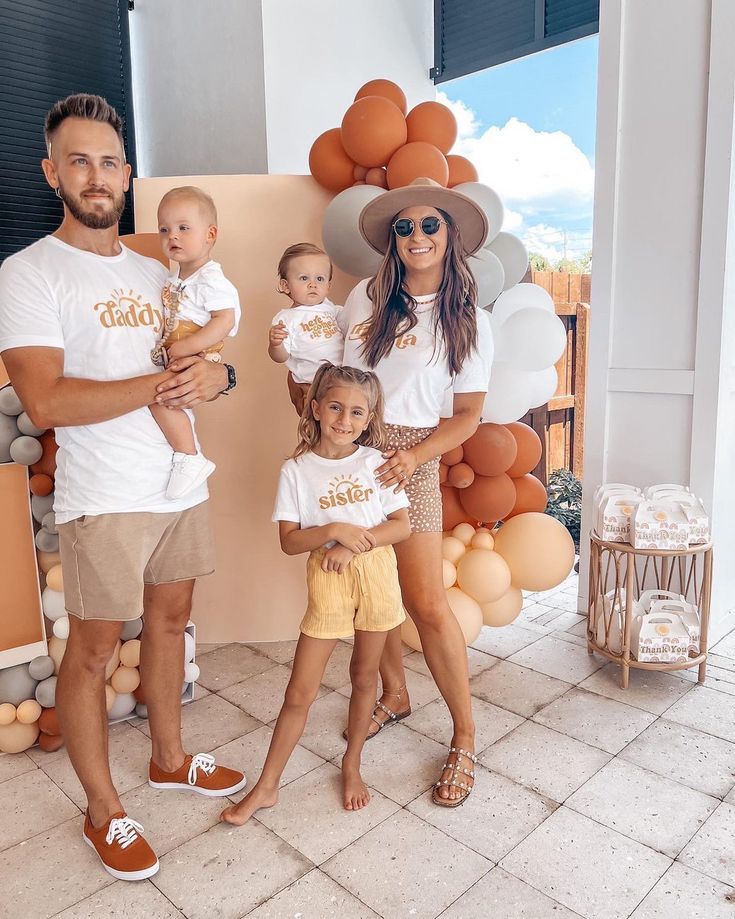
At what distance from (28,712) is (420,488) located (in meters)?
1.38

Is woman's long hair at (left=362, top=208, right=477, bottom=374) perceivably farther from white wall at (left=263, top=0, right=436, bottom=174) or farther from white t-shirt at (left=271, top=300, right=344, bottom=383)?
white wall at (left=263, top=0, right=436, bottom=174)

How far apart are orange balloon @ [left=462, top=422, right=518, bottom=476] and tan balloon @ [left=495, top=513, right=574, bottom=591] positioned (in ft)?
0.83

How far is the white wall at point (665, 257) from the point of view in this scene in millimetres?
2711

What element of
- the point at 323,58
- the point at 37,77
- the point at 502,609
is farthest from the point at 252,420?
the point at 37,77

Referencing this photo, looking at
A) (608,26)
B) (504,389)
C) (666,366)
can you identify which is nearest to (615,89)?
(608,26)

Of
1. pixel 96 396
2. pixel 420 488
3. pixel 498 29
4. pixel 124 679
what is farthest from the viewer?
pixel 498 29

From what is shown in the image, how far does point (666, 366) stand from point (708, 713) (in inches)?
51.5

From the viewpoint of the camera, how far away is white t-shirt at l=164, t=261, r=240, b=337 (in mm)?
1797

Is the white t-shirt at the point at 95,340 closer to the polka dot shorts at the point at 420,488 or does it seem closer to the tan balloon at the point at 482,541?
the polka dot shorts at the point at 420,488

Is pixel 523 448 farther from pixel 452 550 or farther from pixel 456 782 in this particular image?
pixel 456 782

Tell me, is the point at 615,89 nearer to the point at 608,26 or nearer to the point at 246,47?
the point at 608,26

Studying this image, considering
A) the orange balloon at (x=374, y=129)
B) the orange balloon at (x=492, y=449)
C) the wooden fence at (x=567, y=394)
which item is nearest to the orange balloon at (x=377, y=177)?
the orange balloon at (x=374, y=129)

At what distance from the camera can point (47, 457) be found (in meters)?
2.23

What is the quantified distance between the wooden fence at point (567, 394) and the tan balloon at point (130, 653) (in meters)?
2.82
